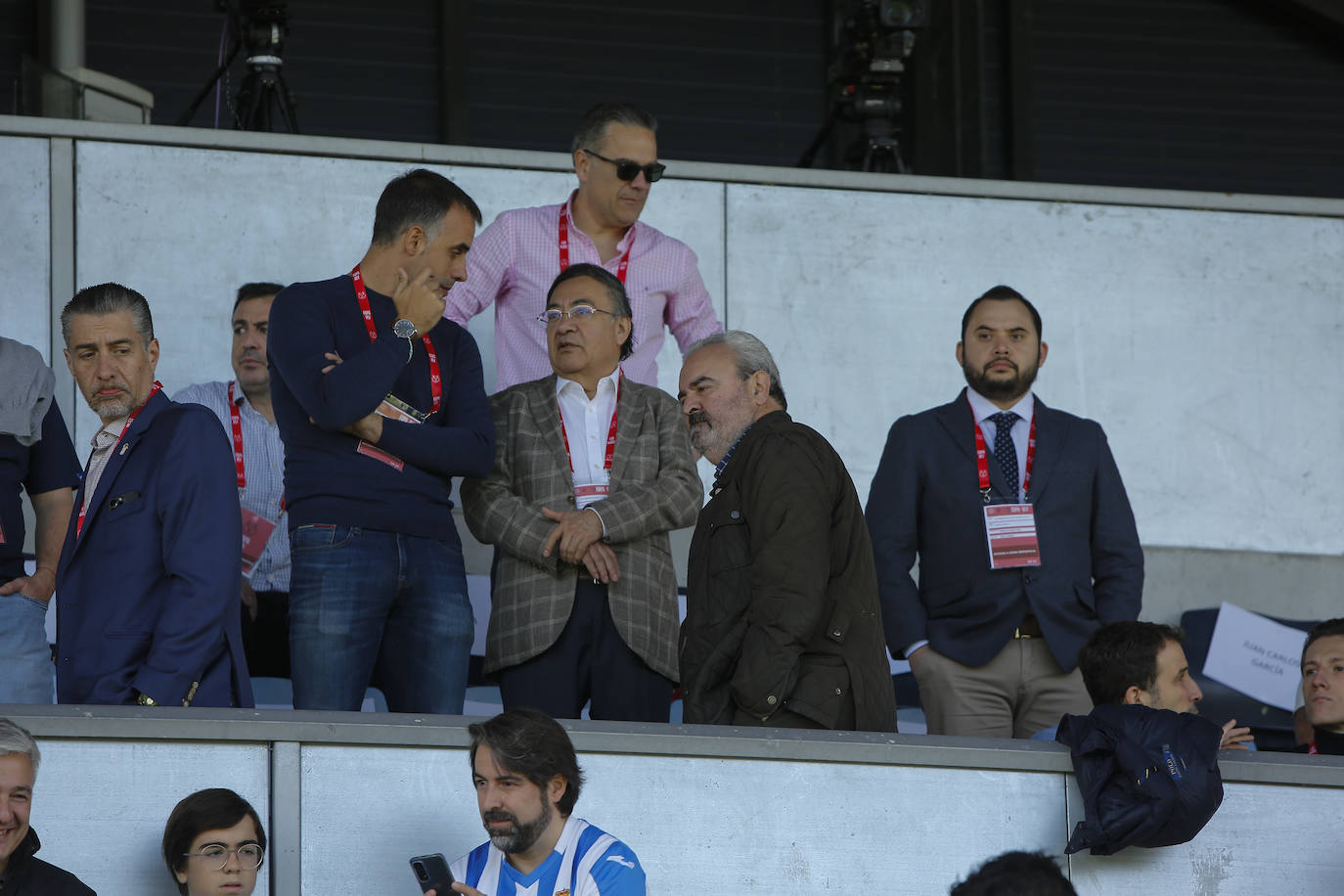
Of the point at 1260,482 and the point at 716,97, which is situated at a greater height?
the point at 716,97

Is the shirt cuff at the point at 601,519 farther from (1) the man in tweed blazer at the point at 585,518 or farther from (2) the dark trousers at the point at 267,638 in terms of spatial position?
(2) the dark trousers at the point at 267,638

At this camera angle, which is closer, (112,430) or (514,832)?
(514,832)

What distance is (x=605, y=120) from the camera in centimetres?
471

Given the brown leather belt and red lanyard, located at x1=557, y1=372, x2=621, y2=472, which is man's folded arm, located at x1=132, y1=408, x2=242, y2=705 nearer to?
red lanyard, located at x1=557, y1=372, x2=621, y2=472

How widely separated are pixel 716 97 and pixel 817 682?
571cm

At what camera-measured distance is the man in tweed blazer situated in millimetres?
3926

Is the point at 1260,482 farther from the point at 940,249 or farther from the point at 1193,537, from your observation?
the point at 940,249

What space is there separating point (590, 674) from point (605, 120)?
4.71ft

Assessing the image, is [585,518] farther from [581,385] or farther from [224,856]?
[224,856]

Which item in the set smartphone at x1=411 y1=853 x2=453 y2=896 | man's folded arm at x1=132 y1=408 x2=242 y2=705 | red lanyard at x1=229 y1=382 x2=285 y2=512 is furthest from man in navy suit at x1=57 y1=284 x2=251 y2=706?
red lanyard at x1=229 y1=382 x2=285 y2=512

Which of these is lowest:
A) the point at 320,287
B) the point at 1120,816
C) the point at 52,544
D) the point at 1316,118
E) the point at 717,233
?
the point at 1120,816

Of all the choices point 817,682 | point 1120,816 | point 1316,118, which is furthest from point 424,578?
point 1316,118

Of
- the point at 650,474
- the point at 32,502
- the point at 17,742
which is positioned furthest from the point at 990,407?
the point at 17,742

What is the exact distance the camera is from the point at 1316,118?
372 inches
